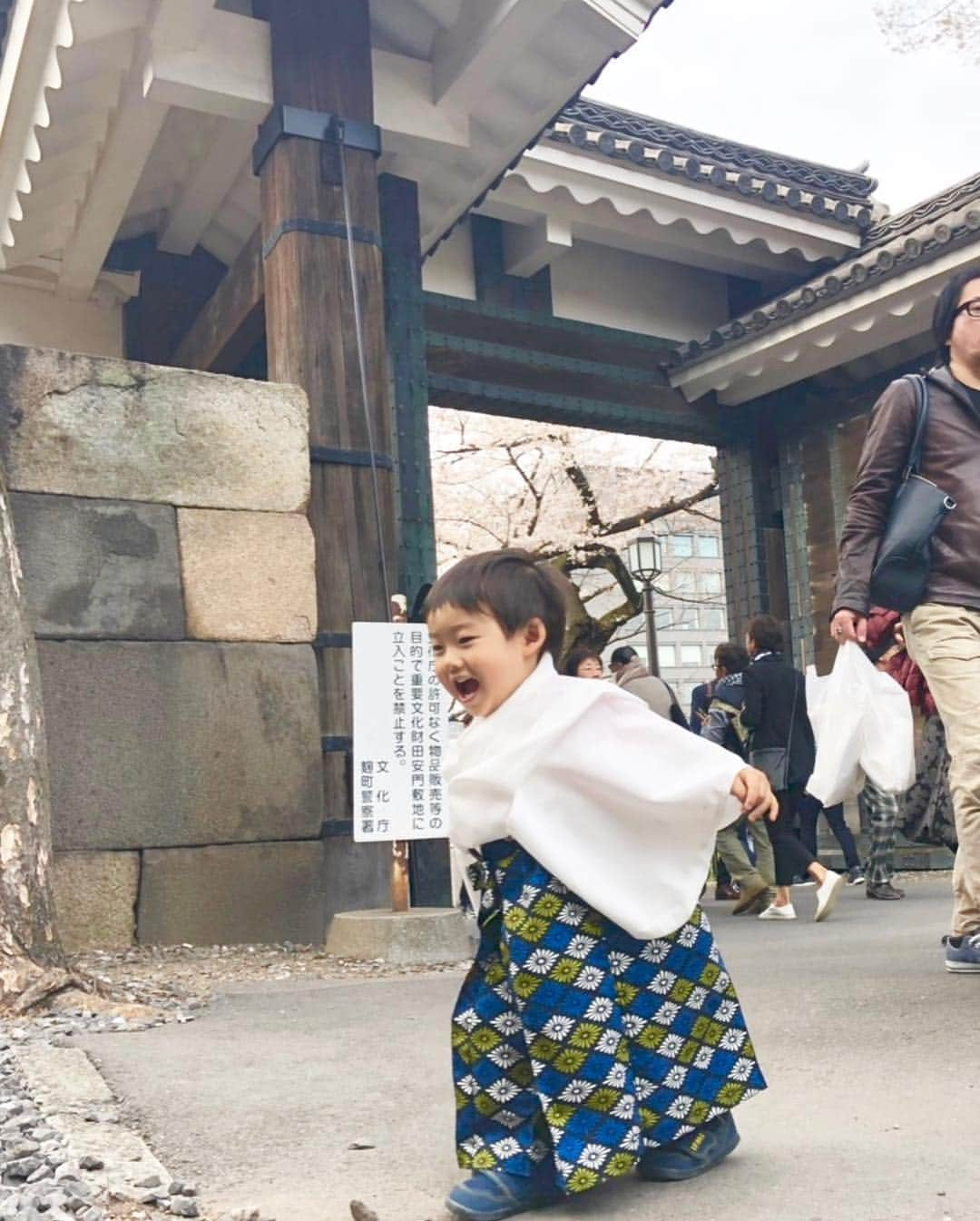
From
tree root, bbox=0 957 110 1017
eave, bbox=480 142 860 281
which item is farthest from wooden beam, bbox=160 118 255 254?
tree root, bbox=0 957 110 1017

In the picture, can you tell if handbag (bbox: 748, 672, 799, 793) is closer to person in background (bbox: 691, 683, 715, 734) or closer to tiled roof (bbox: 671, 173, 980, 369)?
person in background (bbox: 691, 683, 715, 734)

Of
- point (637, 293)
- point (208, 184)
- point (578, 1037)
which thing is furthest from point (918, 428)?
point (637, 293)

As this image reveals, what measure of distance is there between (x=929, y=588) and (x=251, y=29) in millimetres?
4520

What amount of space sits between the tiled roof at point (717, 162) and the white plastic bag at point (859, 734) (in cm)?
450

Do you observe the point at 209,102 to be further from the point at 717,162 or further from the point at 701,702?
the point at 701,702

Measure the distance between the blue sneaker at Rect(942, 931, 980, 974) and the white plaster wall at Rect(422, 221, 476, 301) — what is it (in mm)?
6023

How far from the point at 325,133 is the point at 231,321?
1.46 meters

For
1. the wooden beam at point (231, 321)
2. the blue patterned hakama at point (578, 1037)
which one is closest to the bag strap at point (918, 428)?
the blue patterned hakama at point (578, 1037)

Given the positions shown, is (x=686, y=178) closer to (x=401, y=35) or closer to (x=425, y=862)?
(x=401, y=35)

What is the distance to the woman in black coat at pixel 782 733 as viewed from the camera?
6.99 m

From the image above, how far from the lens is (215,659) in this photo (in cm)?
576

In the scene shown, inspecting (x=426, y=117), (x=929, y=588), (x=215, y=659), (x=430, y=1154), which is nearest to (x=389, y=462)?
(x=215, y=659)

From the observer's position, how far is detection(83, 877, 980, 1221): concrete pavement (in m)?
2.10

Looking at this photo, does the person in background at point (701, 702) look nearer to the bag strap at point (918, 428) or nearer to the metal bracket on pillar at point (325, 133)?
the metal bracket on pillar at point (325, 133)
